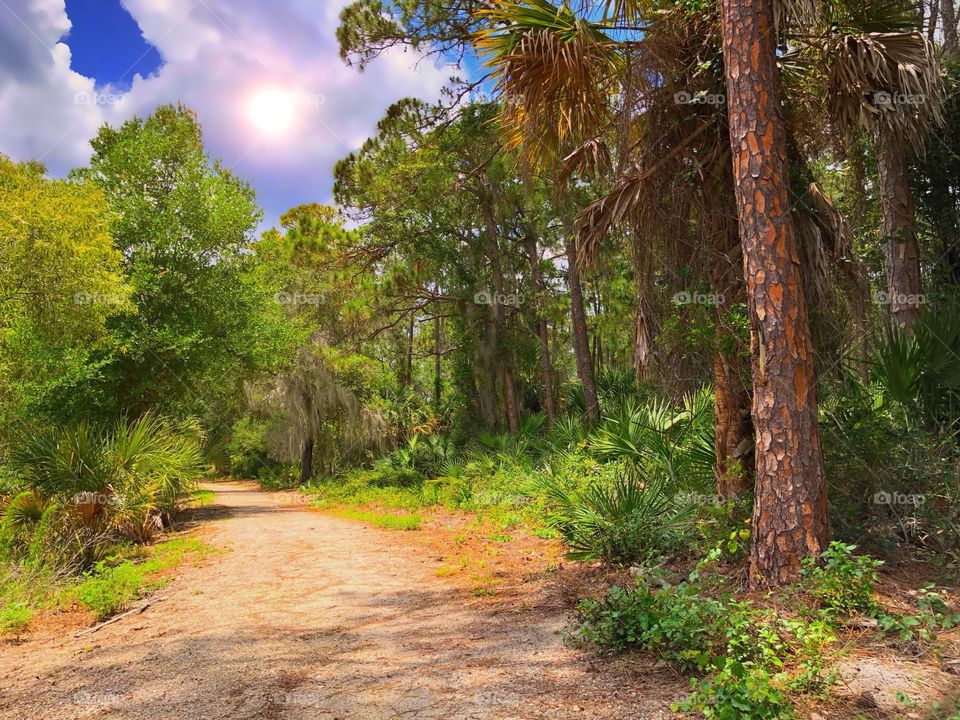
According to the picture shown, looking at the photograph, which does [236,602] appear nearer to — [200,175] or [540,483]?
[540,483]

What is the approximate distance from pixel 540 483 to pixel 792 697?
7.63 meters

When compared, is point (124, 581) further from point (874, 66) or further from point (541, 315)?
point (541, 315)

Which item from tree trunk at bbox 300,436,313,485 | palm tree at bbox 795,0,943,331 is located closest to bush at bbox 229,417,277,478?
tree trunk at bbox 300,436,313,485

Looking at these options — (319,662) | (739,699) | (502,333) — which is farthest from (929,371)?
(502,333)

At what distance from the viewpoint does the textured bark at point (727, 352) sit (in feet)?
19.3

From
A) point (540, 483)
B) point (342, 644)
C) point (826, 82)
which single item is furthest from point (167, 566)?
point (826, 82)

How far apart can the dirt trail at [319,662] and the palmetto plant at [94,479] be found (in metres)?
→ 3.41

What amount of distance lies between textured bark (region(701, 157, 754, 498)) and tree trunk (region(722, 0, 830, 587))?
1049 millimetres

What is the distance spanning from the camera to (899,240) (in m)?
7.58

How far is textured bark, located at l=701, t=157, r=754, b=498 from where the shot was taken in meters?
5.88

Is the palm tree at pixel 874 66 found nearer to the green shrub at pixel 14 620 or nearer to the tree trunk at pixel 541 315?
the green shrub at pixel 14 620

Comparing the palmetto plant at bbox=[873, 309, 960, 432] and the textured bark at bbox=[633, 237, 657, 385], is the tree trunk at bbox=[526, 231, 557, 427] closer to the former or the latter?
the textured bark at bbox=[633, 237, 657, 385]

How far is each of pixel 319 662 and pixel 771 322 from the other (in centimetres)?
432

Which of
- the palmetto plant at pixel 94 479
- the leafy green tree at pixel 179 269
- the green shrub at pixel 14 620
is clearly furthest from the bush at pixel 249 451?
the green shrub at pixel 14 620
